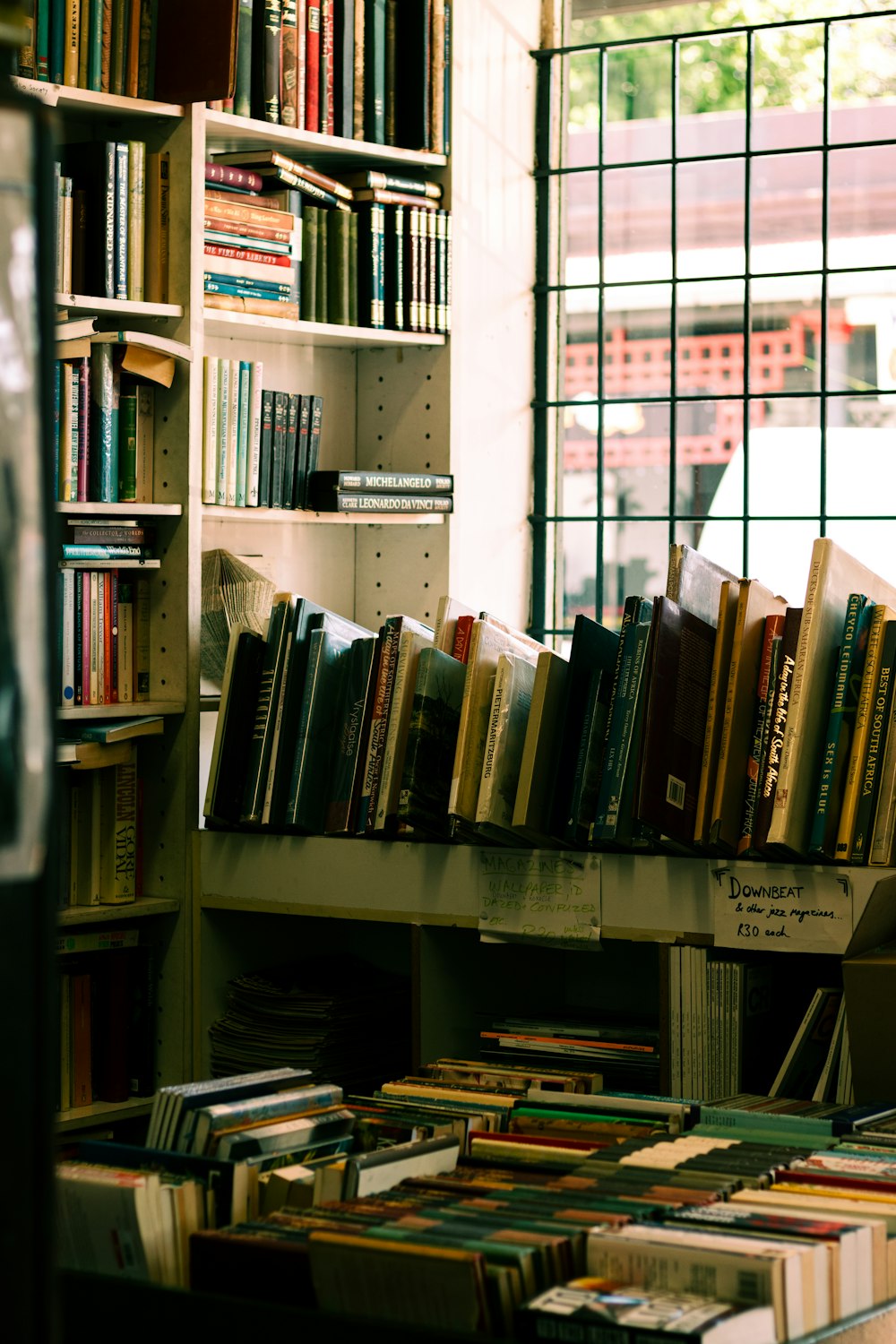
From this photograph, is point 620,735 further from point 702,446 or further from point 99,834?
point 702,446

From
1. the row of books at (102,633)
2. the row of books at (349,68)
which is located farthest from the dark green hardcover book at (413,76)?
the row of books at (102,633)

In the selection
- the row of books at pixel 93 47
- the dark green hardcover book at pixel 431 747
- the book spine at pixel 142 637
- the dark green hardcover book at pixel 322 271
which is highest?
the row of books at pixel 93 47

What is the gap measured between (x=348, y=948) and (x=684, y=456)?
121 centimetres

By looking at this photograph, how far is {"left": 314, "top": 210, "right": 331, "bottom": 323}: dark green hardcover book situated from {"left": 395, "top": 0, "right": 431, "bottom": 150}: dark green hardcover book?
254 millimetres

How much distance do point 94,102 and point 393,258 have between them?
684 millimetres

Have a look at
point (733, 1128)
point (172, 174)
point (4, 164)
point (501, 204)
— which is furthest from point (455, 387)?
point (4, 164)

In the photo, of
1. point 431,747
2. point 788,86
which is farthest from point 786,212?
point 431,747

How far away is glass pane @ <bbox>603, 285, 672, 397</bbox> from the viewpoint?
138 inches

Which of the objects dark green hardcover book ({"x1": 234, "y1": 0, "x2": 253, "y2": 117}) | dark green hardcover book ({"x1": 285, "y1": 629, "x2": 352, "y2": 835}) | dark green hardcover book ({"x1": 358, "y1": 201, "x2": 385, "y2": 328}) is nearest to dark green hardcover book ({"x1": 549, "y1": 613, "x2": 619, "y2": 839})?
dark green hardcover book ({"x1": 285, "y1": 629, "x2": 352, "y2": 835})

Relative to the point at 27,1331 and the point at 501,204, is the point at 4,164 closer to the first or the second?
the point at 27,1331

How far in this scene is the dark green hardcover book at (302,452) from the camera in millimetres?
3193

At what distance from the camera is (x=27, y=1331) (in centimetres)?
87

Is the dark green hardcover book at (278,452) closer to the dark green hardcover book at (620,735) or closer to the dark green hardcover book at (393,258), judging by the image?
the dark green hardcover book at (393,258)

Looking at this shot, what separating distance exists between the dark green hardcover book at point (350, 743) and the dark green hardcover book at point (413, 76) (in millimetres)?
1112
